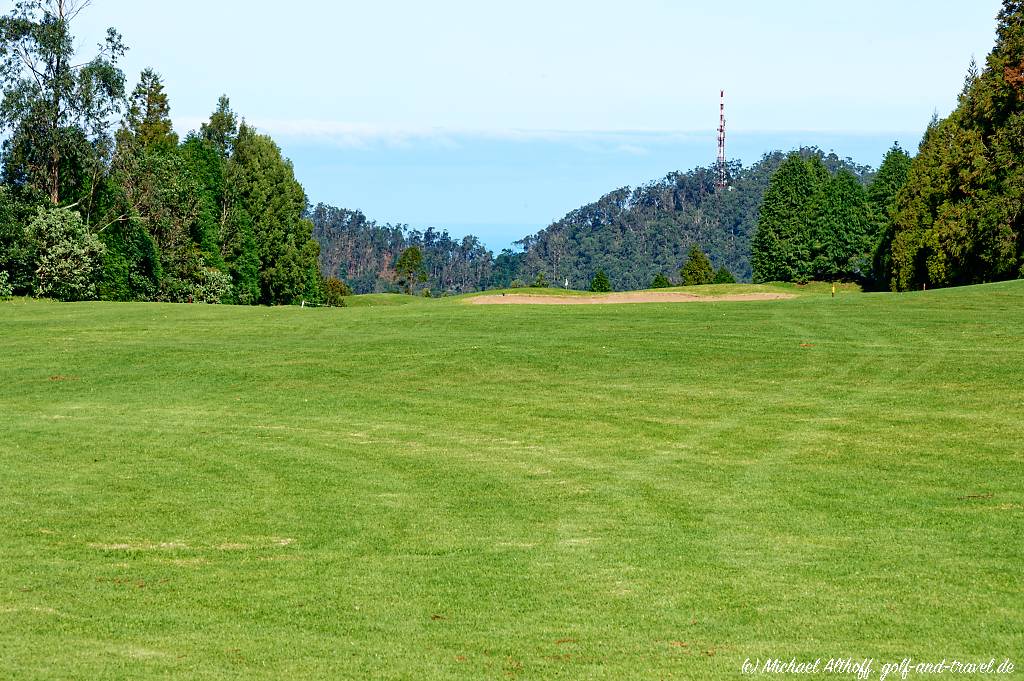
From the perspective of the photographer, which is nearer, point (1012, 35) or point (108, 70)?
point (1012, 35)

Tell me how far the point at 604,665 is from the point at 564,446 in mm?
10548

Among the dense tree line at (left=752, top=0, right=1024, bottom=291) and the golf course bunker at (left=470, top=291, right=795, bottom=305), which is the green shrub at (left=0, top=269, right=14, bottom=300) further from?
the dense tree line at (left=752, top=0, right=1024, bottom=291)

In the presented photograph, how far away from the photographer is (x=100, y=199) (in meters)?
72.4

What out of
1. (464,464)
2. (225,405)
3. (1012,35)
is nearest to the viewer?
(464,464)

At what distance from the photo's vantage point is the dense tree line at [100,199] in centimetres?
6397

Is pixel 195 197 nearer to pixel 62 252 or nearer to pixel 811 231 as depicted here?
pixel 62 252

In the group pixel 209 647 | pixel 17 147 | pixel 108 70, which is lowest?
pixel 209 647

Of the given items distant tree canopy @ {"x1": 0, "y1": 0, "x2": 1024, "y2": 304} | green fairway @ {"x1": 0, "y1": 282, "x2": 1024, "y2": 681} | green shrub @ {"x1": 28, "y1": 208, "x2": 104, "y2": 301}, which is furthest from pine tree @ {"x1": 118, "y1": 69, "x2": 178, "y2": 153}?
green fairway @ {"x1": 0, "y1": 282, "x2": 1024, "y2": 681}

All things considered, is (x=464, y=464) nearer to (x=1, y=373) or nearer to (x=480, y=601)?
(x=480, y=601)

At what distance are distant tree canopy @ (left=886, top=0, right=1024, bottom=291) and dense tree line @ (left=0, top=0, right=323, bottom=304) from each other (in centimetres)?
4867

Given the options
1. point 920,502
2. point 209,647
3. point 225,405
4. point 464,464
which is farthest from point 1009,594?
point 225,405

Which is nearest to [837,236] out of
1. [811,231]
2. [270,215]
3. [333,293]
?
[811,231]

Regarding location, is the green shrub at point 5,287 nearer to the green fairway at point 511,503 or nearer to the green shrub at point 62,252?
the green shrub at point 62,252

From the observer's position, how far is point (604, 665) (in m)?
9.30
